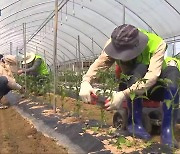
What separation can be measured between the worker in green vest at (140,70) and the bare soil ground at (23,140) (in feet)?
1.82

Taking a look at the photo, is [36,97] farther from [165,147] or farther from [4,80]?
[165,147]

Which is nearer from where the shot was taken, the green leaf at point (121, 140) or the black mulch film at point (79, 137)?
the black mulch film at point (79, 137)

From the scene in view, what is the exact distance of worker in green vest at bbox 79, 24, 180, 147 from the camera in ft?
8.08

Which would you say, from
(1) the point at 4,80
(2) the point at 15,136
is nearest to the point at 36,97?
(1) the point at 4,80

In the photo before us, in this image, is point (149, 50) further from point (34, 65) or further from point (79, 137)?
point (34, 65)

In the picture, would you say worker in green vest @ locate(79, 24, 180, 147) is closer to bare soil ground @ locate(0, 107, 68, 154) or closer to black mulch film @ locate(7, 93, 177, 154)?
black mulch film @ locate(7, 93, 177, 154)

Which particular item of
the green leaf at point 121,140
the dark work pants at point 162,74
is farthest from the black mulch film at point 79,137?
the dark work pants at point 162,74

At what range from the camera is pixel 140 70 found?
8.73 feet

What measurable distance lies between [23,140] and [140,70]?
1.36 meters

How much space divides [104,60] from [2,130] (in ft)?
5.88

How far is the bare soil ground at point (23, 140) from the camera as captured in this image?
2805 millimetres

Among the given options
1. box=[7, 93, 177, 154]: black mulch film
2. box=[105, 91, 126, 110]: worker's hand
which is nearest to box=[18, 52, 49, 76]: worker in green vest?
box=[7, 93, 177, 154]: black mulch film

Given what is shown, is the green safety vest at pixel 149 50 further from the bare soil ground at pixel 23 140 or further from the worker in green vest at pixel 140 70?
the bare soil ground at pixel 23 140

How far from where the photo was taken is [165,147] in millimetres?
2248
